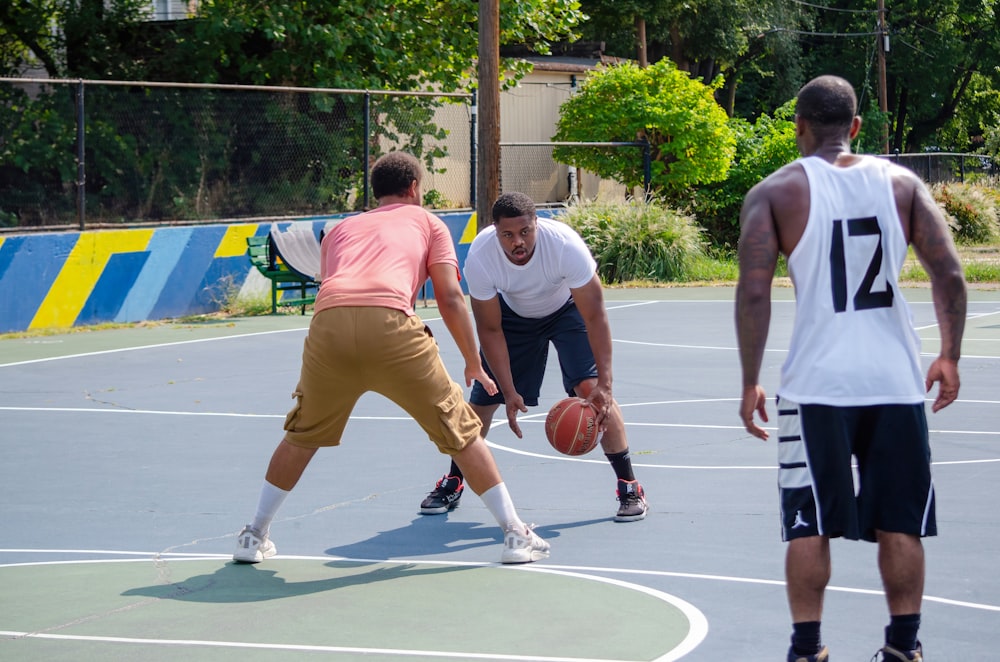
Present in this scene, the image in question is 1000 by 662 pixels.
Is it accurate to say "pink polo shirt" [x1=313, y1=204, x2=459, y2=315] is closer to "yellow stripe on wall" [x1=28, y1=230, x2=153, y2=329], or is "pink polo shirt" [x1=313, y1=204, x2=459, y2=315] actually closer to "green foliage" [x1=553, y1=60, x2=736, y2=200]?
"yellow stripe on wall" [x1=28, y1=230, x2=153, y2=329]

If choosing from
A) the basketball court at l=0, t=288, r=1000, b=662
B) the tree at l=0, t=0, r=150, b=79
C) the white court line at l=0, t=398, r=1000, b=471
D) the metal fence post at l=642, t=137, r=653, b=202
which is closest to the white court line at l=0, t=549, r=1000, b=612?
the basketball court at l=0, t=288, r=1000, b=662

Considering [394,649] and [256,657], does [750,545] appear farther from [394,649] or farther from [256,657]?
[256,657]

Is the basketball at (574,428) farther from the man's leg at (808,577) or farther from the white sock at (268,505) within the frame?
the man's leg at (808,577)

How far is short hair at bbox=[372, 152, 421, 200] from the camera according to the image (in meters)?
6.63

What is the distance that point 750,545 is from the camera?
6750 mm

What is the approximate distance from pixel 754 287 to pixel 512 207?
98.8 inches

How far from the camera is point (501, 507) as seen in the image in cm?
649

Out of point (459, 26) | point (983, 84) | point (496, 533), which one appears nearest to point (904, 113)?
point (983, 84)

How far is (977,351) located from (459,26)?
1274 cm

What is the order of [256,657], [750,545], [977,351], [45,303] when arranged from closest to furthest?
1. [256,657]
2. [750,545]
3. [977,351]
4. [45,303]

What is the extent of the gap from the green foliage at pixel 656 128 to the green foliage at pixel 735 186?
2.53ft

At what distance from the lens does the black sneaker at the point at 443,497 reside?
25.3 feet

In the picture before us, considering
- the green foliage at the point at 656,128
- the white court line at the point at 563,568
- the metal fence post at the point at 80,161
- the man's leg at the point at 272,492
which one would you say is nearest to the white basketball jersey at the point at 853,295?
the white court line at the point at 563,568

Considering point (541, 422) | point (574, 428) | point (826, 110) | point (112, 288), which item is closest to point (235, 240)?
point (112, 288)
